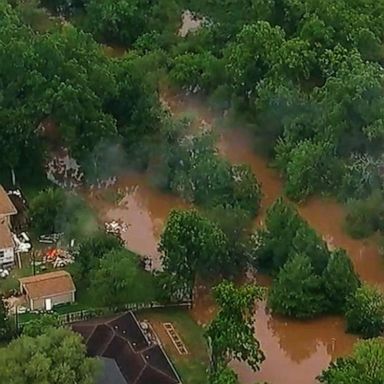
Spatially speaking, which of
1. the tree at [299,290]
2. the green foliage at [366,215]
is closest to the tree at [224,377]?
the tree at [299,290]

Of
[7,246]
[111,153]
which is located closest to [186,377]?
[7,246]

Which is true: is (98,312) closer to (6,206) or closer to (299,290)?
(6,206)

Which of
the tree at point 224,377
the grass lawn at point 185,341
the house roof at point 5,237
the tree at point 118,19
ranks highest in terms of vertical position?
the tree at point 118,19

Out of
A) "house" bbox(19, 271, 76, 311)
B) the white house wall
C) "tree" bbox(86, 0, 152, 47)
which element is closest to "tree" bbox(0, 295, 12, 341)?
"house" bbox(19, 271, 76, 311)

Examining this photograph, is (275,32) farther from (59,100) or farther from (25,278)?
(25,278)

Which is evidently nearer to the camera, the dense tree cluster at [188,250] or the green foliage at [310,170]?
the dense tree cluster at [188,250]

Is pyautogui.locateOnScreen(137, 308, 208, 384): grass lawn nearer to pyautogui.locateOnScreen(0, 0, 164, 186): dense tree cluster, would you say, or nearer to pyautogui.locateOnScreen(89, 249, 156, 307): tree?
pyautogui.locateOnScreen(89, 249, 156, 307): tree

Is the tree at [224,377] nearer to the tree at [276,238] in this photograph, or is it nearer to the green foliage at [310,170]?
the tree at [276,238]
